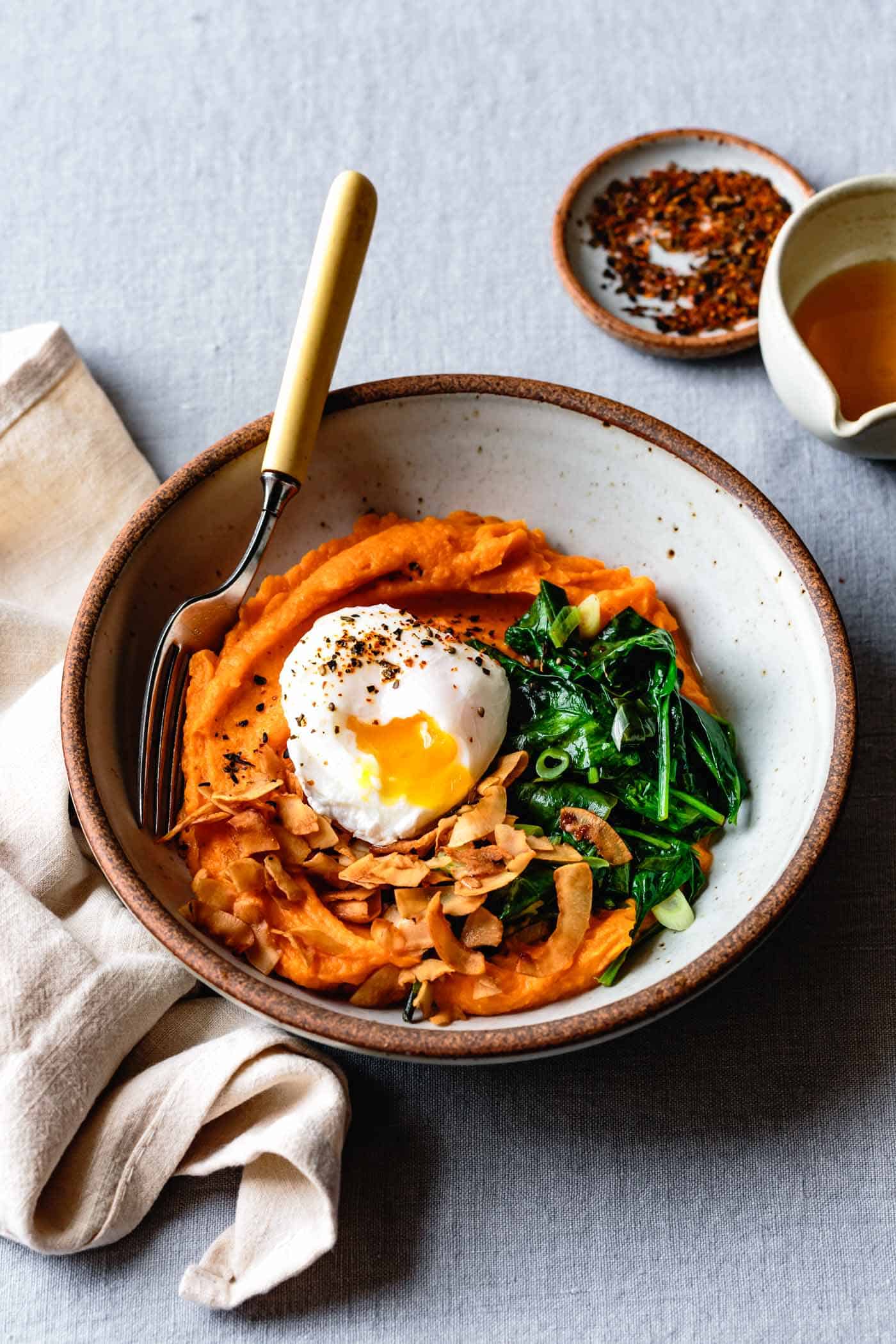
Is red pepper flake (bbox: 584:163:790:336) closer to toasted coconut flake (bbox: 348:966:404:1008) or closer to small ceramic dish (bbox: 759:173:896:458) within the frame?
small ceramic dish (bbox: 759:173:896:458)

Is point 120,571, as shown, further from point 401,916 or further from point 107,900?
point 401,916

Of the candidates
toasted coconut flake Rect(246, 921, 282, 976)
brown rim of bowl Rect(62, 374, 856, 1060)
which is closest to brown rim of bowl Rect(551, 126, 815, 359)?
brown rim of bowl Rect(62, 374, 856, 1060)

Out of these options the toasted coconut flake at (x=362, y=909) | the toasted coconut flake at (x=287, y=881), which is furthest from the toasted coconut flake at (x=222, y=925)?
the toasted coconut flake at (x=362, y=909)

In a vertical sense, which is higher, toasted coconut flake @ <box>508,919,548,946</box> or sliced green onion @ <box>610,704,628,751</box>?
sliced green onion @ <box>610,704,628,751</box>

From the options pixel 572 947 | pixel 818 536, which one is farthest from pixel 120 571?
pixel 818 536

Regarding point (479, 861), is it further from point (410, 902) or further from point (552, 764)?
point (552, 764)

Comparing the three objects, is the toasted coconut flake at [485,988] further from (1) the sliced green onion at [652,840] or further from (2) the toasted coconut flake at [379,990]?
(1) the sliced green onion at [652,840]

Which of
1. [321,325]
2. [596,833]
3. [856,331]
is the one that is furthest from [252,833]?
[856,331]
